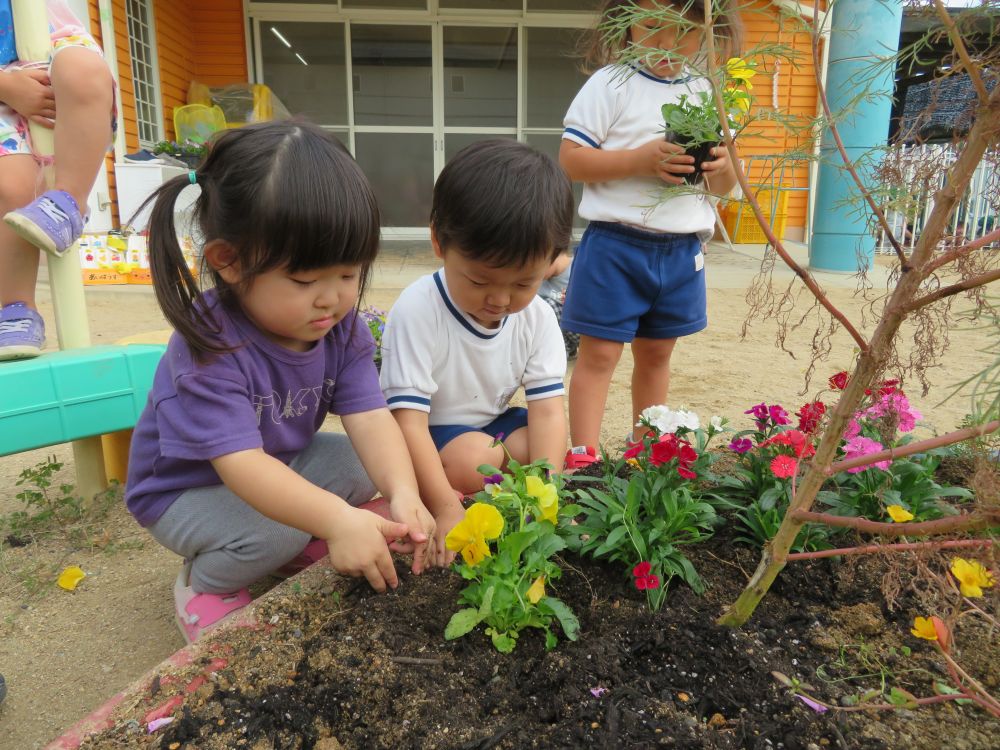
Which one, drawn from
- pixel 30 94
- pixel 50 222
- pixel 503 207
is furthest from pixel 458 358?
pixel 30 94

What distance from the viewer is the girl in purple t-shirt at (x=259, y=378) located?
131 cm

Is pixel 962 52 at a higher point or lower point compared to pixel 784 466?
higher

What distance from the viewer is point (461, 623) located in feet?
3.89

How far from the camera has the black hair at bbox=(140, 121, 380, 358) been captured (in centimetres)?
129

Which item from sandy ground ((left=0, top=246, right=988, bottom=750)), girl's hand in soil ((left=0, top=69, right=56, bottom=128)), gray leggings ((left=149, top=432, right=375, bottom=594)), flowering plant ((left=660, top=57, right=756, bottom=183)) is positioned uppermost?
girl's hand in soil ((left=0, top=69, right=56, bottom=128))

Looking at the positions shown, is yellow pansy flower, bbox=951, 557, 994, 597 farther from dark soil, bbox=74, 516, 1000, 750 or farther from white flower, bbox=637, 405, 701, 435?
white flower, bbox=637, 405, 701, 435

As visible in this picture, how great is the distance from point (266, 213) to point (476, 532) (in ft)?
2.21

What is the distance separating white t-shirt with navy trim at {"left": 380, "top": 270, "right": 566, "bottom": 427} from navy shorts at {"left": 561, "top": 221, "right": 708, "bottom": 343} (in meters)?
0.25

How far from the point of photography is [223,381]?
55.6 inches

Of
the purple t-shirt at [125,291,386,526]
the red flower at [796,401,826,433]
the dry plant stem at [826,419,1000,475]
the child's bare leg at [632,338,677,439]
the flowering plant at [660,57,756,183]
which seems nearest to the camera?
the dry plant stem at [826,419,1000,475]

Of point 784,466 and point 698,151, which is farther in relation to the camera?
point 698,151

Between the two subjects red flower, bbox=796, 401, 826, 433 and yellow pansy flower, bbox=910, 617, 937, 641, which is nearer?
yellow pansy flower, bbox=910, 617, 937, 641

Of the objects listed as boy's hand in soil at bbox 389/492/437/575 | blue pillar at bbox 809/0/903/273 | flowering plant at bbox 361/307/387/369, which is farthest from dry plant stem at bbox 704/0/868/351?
blue pillar at bbox 809/0/903/273

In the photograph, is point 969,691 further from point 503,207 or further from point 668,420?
point 503,207
